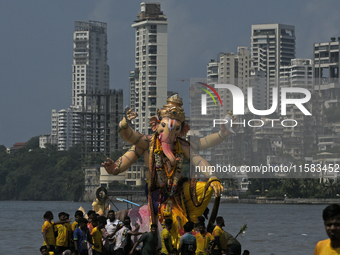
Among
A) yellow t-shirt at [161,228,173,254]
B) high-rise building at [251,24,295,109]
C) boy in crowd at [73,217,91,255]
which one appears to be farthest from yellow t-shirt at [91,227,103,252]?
high-rise building at [251,24,295,109]

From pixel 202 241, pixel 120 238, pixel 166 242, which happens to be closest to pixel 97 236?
pixel 120 238

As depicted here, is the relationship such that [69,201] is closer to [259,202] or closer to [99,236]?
[259,202]

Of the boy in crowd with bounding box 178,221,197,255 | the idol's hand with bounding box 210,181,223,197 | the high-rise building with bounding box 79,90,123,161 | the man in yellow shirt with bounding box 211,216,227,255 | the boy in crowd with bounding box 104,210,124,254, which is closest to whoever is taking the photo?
the boy in crowd with bounding box 178,221,197,255

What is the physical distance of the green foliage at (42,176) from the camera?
118 metres

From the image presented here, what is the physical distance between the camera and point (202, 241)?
12.5 m

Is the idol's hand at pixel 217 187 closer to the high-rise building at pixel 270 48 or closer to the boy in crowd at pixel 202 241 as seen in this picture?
the boy in crowd at pixel 202 241

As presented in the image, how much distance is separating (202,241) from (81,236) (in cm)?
235

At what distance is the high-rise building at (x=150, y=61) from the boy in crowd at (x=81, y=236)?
108m

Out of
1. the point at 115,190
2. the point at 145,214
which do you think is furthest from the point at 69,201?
the point at 145,214

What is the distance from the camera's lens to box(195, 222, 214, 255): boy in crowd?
1244cm

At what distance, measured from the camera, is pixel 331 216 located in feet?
22.4

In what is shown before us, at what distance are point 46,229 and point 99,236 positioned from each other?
0.99 metres

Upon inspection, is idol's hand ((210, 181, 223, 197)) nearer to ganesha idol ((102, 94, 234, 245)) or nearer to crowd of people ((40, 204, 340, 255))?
ganesha idol ((102, 94, 234, 245))

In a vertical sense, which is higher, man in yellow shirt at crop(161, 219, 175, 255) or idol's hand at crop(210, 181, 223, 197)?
idol's hand at crop(210, 181, 223, 197)
